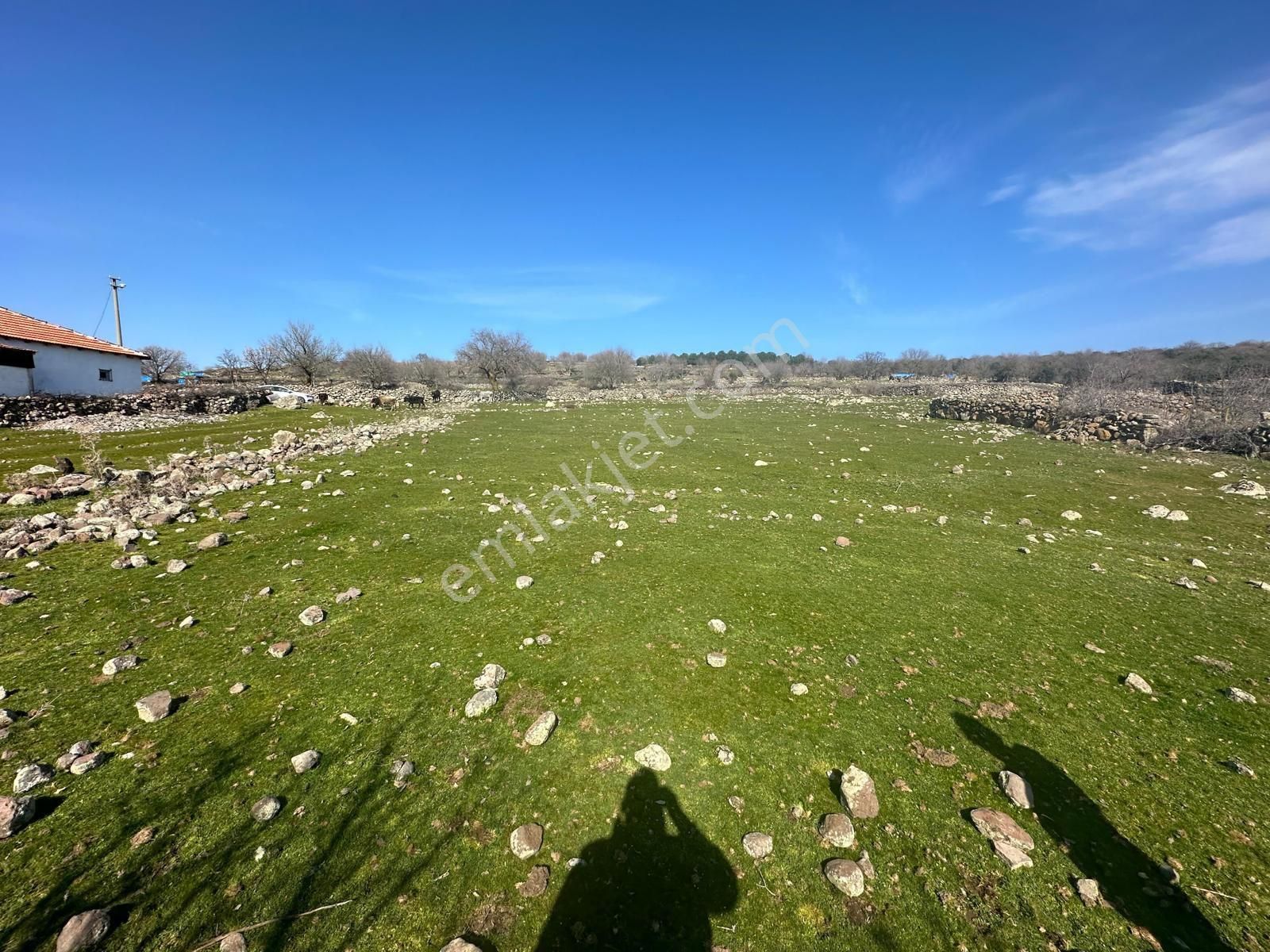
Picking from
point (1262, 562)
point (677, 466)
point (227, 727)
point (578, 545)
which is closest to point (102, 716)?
point (227, 727)

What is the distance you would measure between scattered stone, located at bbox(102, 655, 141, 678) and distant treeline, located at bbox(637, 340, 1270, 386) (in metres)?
47.0

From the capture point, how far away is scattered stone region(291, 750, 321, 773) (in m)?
3.48

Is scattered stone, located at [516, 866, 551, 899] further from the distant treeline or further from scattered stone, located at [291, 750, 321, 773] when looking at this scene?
the distant treeline

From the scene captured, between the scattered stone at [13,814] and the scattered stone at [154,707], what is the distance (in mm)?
834

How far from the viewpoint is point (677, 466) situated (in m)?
14.8

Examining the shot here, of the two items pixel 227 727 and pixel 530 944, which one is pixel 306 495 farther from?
pixel 530 944

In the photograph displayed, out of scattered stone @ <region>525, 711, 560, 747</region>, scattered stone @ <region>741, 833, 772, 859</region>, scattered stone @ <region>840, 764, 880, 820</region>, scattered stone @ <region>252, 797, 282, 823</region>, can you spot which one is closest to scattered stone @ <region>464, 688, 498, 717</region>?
scattered stone @ <region>525, 711, 560, 747</region>

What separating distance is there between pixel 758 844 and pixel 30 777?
5.03 metres

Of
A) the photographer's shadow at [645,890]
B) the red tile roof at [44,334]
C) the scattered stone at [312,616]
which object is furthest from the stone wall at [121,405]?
the photographer's shadow at [645,890]

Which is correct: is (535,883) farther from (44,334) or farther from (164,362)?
(164,362)

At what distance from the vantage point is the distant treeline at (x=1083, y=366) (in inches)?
1393

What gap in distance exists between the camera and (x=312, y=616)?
18.0 feet

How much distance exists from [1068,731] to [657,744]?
12.0 ft

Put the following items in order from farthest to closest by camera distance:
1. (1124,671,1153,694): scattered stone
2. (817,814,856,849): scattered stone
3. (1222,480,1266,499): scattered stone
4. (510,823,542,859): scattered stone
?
(1222,480,1266,499): scattered stone
(1124,671,1153,694): scattered stone
(817,814,856,849): scattered stone
(510,823,542,859): scattered stone
